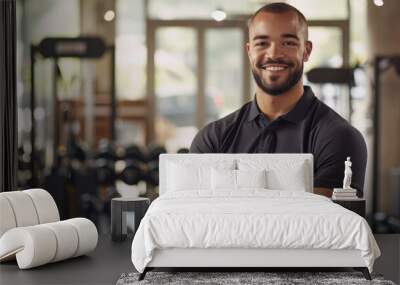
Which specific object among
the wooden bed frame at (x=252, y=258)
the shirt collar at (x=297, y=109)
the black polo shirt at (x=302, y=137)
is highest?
the shirt collar at (x=297, y=109)

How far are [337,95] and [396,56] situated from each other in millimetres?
735

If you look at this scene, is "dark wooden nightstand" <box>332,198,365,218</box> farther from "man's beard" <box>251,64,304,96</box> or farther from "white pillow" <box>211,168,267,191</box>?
"man's beard" <box>251,64,304,96</box>

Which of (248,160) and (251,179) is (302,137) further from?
(251,179)

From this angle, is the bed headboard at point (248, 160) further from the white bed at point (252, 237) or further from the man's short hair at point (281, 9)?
the white bed at point (252, 237)

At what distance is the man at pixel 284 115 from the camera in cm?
780

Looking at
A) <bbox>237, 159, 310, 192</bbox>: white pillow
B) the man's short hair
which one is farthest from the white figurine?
the man's short hair

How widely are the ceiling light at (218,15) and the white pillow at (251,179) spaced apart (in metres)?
1.76

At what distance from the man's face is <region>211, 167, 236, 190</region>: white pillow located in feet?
3.94

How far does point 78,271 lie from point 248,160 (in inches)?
91.8

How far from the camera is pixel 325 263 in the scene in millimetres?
5551

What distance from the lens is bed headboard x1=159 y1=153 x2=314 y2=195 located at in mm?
7465

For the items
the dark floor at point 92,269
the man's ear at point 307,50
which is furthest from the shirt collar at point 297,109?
the dark floor at point 92,269

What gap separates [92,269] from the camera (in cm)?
607

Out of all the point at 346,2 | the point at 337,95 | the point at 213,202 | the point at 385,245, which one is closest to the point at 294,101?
the point at 337,95
